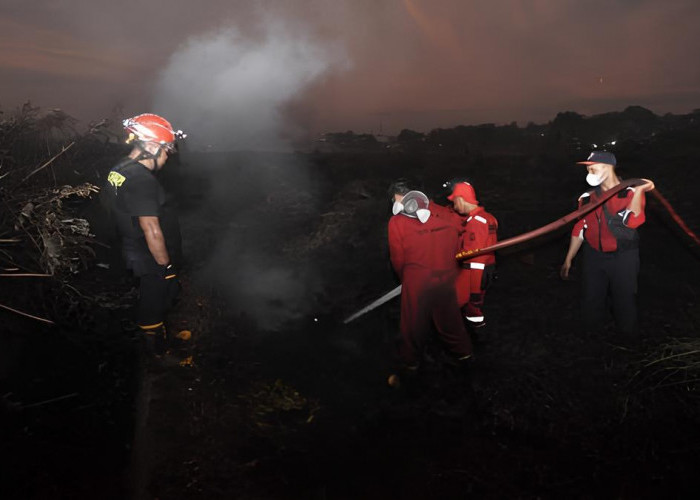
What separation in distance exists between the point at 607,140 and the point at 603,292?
28.4 metres

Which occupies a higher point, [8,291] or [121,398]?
[8,291]

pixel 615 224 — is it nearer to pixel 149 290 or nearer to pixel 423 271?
pixel 423 271

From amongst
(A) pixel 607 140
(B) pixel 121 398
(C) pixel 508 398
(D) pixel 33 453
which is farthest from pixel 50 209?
(A) pixel 607 140

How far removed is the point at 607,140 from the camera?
2906 centimetres

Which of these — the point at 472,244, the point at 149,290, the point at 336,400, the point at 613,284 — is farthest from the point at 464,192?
the point at 149,290

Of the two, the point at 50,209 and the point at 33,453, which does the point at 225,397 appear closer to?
the point at 33,453

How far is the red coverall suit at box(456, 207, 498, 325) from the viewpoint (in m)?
5.16

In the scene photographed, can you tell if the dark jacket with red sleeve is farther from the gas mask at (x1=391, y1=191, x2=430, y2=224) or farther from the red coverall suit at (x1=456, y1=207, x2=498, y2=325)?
the gas mask at (x1=391, y1=191, x2=430, y2=224)

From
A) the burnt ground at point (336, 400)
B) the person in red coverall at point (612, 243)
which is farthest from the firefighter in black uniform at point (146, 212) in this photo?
the person in red coverall at point (612, 243)

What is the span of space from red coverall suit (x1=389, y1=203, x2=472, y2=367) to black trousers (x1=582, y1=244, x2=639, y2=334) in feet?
4.92

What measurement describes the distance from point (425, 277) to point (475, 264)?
3.23 feet

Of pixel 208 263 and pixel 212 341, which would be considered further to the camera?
pixel 208 263

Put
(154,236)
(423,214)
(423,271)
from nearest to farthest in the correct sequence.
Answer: (423,214), (423,271), (154,236)

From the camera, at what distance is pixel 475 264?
5316 millimetres
